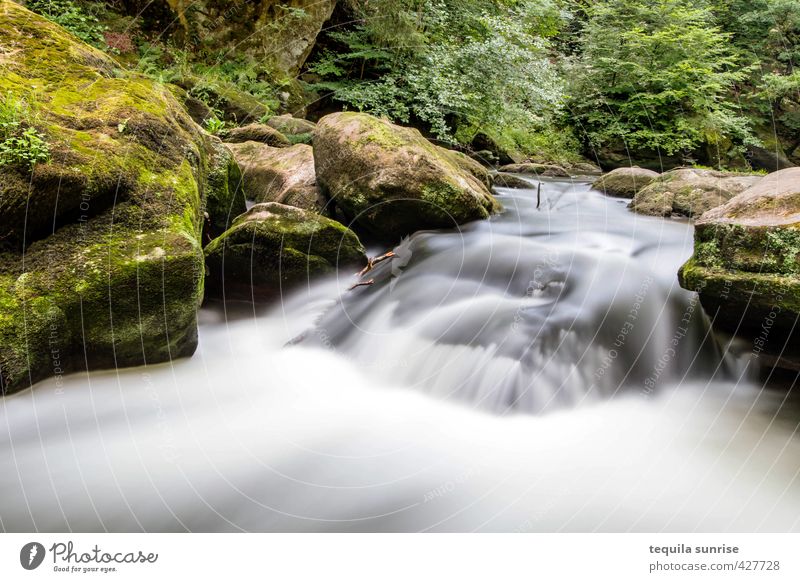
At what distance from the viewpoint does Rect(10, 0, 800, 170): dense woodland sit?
8.41m

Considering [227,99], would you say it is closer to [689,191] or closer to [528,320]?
[528,320]

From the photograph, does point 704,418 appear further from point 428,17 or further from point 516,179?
point 428,17

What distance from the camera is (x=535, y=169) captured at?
411 inches

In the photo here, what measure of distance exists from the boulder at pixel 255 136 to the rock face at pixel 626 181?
558cm

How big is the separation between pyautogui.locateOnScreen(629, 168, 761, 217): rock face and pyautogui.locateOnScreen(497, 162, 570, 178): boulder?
3.41m

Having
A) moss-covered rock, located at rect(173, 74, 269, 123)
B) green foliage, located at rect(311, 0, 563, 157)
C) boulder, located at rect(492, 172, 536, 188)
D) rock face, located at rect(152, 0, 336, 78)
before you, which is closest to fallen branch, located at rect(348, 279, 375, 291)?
green foliage, located at rect(311, 0, 563, 157)

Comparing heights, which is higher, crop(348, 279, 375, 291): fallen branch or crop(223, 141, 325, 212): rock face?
crop(223, 141, 325, 212): rock face

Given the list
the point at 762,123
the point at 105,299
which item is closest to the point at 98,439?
the point at 105,299

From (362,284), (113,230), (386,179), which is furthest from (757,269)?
(113,230)

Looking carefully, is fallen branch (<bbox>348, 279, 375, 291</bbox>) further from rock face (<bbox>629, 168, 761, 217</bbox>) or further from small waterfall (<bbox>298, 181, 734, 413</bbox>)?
rock face (<bbox>629, 168, 761, 217</bbox>)

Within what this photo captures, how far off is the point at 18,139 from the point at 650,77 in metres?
10.4

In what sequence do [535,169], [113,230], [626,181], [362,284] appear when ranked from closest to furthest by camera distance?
1. [113,230]
2. [362,284]
3. [626,181]
4. [535,169]
